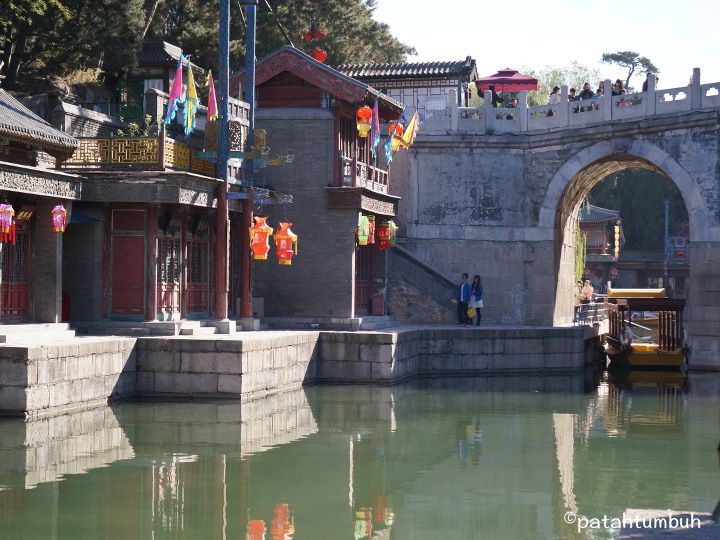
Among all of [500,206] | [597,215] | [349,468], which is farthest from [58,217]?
[597,215]

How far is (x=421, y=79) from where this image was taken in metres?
41.4

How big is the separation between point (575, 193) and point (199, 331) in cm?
1632

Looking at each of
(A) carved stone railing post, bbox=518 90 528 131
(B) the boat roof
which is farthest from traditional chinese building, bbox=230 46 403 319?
(B) the boat roof

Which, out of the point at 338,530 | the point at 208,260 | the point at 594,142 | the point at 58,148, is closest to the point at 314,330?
the point at 208,260

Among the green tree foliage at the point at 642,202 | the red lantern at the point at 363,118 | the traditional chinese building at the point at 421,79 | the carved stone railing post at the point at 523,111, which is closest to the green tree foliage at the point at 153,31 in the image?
the traditional chinese building at the point at 421,79

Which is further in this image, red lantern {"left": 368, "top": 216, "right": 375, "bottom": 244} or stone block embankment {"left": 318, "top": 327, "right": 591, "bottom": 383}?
red lantern {"left": 368, "top": 216, "right": 375, "bottom": 244}

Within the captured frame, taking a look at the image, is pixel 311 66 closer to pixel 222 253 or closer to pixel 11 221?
pixel 222 253

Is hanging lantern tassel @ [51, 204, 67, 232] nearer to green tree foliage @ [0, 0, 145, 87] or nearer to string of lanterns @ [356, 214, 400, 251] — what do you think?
string of lanterns @ [356, 214, 400, 251]

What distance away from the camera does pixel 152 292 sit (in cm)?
2291

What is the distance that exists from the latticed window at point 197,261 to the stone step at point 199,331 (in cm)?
198

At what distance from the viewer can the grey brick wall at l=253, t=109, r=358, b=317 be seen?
26922 mm

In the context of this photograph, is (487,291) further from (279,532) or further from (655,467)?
(279,532)

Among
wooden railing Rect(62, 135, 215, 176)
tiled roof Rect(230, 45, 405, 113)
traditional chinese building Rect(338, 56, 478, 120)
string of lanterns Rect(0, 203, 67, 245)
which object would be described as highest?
traditional chinese building Rect(338, 56, 478, 120)

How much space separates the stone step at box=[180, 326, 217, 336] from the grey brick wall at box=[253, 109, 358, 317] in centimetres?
372
